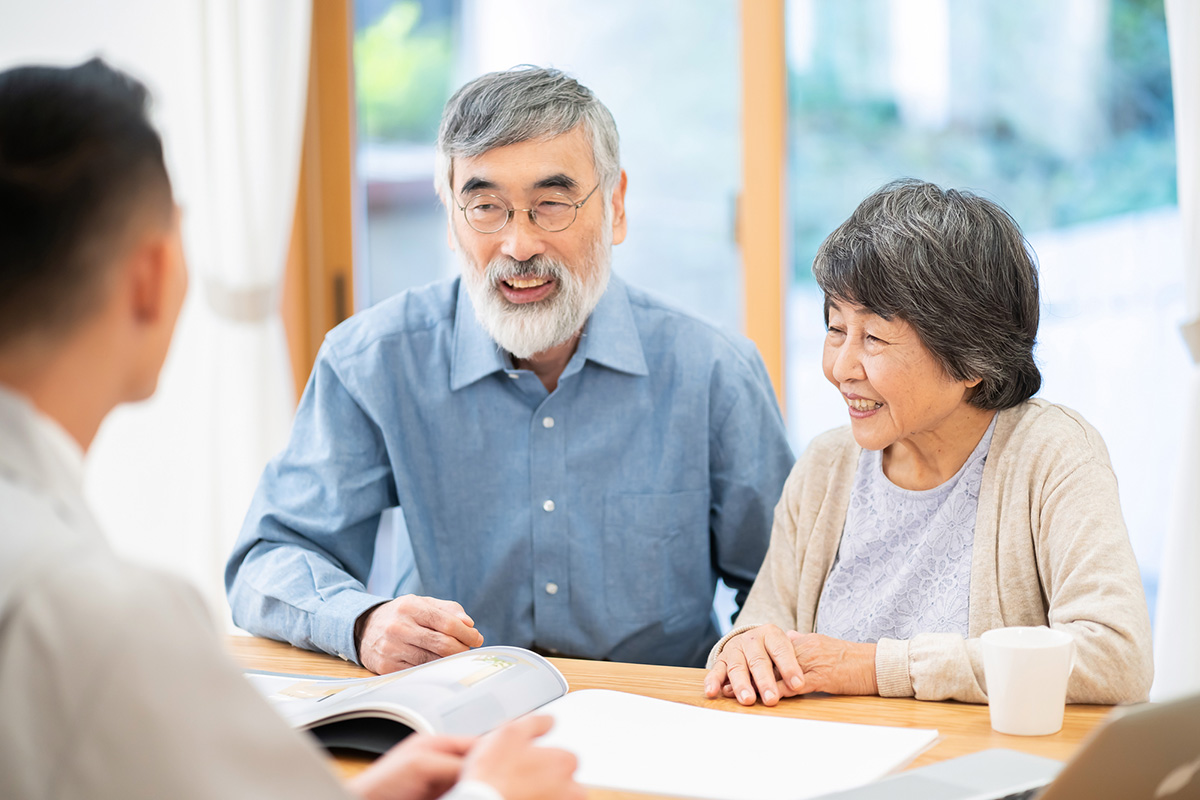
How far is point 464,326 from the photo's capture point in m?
1.98

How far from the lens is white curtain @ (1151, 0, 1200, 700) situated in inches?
101

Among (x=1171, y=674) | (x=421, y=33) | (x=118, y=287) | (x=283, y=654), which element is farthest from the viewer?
(x=421, y=33)

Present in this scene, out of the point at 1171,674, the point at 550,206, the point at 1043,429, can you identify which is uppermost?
the point at 550,206

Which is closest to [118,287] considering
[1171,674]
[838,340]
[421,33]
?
[838,340]

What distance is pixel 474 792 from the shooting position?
808mm

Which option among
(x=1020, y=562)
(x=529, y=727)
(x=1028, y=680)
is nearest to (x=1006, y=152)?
(x=1020, y=562)

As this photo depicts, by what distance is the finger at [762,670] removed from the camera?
50.9 inches

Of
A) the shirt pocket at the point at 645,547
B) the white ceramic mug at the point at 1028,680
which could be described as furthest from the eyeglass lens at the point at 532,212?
the white ceramic mug at the point at 1028,680

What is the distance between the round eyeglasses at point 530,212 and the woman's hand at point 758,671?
2.72ft

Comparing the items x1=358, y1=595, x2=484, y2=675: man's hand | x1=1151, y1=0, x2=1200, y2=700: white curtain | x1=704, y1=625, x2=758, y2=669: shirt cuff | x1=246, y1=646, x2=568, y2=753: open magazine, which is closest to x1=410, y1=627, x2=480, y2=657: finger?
x1=358, y1=595, x2=484, y2=675: man's hand

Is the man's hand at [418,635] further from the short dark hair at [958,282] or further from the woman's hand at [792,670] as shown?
the short dark hair at [958,282]

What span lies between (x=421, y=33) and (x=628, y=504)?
7.83 ft

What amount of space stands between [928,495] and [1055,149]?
2.04 metres

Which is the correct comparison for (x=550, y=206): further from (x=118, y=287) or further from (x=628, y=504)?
(x=118, y=287)
